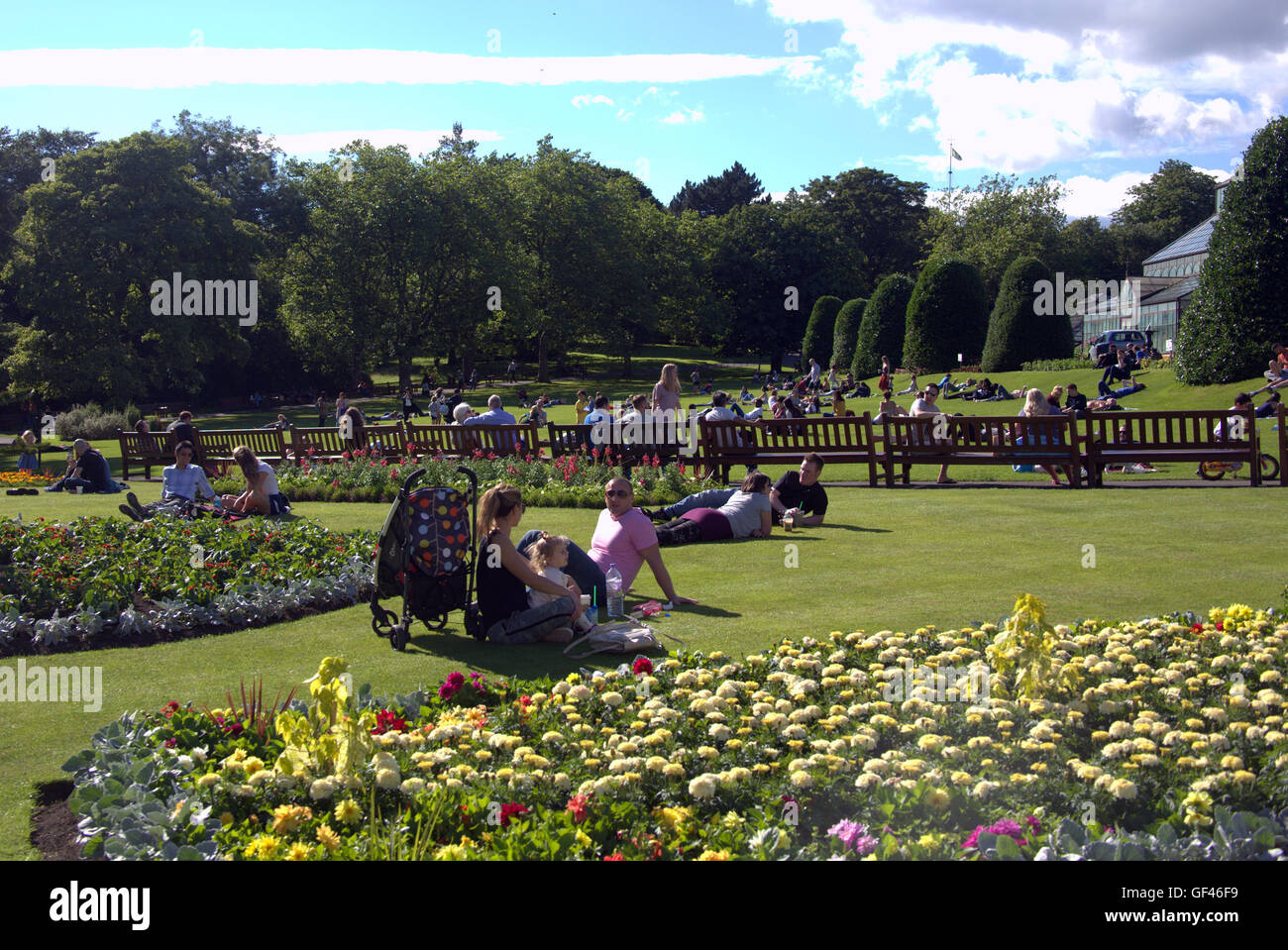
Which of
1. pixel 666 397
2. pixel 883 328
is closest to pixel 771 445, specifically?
pixel 666 397

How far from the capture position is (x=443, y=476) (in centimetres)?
1460

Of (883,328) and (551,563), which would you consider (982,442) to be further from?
(883,328)

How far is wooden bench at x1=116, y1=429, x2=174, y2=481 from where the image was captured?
67.6ft

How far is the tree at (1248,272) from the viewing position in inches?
829

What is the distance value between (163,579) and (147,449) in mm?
13778

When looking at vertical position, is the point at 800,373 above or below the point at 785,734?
above

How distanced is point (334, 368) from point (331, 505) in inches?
1603

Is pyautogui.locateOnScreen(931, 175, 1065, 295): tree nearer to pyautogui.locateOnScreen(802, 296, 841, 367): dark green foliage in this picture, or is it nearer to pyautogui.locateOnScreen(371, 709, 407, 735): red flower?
pyautogui.locateOnScreen(802, 296, 841, 367): dark green foliage

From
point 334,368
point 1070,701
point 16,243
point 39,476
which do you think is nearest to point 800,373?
point 334,368

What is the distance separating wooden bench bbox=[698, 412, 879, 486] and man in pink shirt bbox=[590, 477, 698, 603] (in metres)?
6.94

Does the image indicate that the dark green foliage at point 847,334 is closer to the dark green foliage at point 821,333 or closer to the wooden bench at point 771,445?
the dark green foliage at point 821,333

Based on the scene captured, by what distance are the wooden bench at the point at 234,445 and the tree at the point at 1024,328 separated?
70.3 feet

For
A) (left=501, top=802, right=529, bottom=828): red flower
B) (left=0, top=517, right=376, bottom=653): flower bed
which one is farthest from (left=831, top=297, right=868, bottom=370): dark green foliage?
(left=501, top=802, right=529, bottom=828): red flower
